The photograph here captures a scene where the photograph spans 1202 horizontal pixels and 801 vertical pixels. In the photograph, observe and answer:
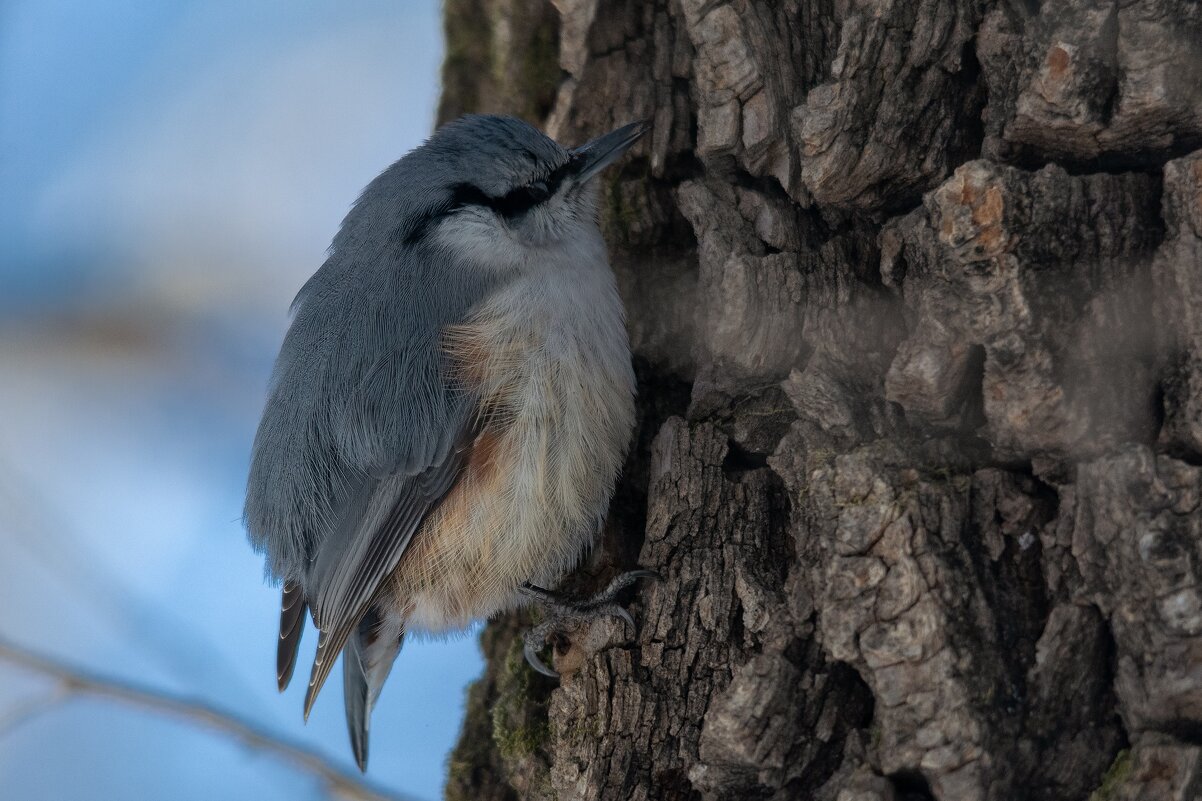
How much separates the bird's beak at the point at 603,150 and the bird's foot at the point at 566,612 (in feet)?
2.69

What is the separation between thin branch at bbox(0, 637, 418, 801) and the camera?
7.40 feet

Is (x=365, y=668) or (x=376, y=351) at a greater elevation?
(x=376, y=351)

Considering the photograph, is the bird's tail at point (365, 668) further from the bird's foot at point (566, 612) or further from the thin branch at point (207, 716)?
the bird's foot at point (566, 612)

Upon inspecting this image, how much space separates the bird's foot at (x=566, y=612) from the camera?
6.02 feet

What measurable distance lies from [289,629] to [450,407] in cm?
59

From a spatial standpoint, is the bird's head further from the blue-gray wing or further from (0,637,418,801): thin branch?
(0,637,418,801): thin branch

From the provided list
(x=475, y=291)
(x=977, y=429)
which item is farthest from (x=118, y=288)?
(x=977, y=429)

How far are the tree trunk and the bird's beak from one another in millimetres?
174

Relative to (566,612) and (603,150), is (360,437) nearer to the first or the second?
(566,612)

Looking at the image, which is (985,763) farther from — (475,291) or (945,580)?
(475,291)

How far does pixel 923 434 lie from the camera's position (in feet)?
5.16

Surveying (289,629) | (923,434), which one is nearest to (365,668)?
(289,629)

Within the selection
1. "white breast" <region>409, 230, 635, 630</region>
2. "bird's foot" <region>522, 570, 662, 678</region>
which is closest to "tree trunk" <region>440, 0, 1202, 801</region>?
"bird's foot" <region>522, 570, 662, 678</region>

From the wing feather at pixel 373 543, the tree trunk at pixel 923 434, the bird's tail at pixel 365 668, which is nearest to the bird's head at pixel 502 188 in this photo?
the tree trunk at pixel 923 434
